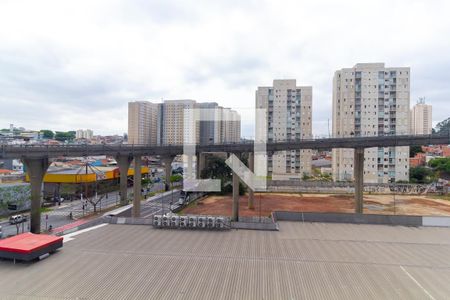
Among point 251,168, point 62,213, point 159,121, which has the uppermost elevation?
point 159,121

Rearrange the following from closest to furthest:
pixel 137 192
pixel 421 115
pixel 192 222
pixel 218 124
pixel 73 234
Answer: pixel 73 234 < pixel 192 222 < pixel 137 192 < pixel 218 124 < pixel 421 115

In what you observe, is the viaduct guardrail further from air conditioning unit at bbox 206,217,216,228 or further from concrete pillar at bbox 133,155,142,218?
air conditioning unit at bbox 206,217,216,228

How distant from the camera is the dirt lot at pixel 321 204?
28281 mm

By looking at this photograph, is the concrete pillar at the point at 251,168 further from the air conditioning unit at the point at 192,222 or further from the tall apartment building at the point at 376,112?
the tall apartment building at the point at 376,112

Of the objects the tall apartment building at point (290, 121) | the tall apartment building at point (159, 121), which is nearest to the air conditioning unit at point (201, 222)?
the tall apartment building at point (290, 121)

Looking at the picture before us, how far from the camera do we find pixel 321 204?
3209 cm

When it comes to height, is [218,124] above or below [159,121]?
below

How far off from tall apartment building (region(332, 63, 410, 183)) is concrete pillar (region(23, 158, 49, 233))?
47.2 metres

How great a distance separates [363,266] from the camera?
1140 centimetres

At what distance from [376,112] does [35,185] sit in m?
54.9

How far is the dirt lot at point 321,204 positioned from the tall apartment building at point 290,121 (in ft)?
63.4

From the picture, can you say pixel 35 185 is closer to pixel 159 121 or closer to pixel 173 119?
pixel 173 119

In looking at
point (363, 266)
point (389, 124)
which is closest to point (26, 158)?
point (363, 266)

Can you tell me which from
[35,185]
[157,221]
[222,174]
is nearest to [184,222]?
[157,221]
